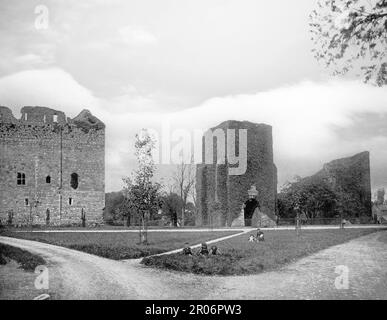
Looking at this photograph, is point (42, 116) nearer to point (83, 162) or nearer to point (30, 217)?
point (83, 162)

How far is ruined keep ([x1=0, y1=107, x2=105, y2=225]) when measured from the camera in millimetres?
36625

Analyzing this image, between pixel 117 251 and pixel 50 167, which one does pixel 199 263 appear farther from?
pixel 50 167

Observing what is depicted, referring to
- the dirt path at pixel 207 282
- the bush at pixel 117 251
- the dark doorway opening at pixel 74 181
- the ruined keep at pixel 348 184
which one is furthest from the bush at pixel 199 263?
the dark doorway opening at pixel 74 181

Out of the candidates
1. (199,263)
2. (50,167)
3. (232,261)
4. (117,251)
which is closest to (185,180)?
(50,167)

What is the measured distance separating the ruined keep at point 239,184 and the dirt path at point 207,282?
101 ft

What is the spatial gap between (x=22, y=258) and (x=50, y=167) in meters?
25.9

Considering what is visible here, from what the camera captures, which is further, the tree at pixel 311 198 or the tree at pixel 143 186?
the tree at pixel 311 198

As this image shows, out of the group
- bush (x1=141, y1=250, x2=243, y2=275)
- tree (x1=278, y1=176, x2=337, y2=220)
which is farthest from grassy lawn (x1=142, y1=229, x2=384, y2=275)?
tree (x1=278, y1=176, x2=337, y2=220)

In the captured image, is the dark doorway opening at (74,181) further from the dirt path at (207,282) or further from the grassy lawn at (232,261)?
the dirt path at (207,282)

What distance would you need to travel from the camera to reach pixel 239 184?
154ft

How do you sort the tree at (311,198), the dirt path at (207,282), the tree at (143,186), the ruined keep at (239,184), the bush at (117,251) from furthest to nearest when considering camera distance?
the tree at (311,198), the ruined keep at (239,184), the tree at (143,186), the bush at (117,251), the dirt path at (207,282)

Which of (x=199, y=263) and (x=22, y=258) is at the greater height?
(x=22, y=258)

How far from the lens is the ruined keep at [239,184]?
45750 mm
